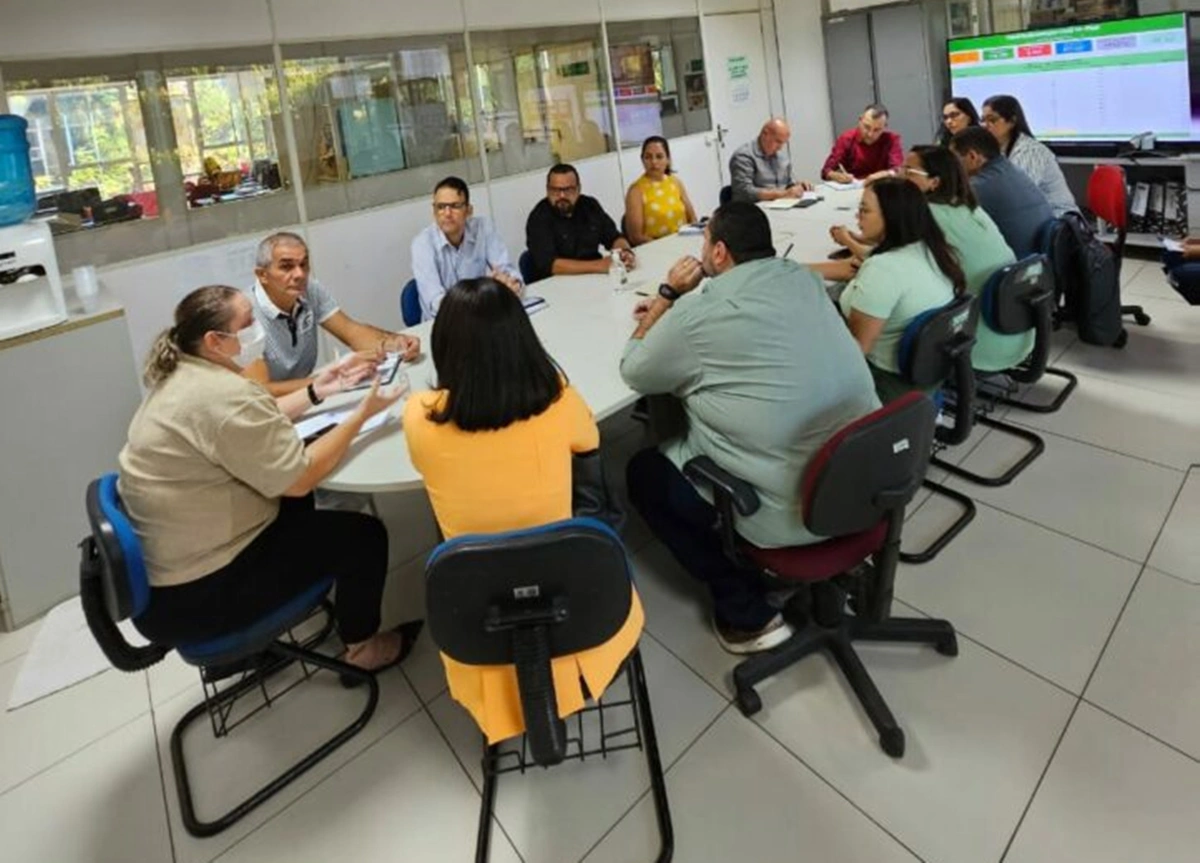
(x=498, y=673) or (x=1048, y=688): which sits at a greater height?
(x=498, y=673)

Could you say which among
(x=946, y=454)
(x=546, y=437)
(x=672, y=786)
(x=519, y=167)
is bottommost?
(x=672, y=786)

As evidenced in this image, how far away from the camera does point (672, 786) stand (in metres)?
1.70

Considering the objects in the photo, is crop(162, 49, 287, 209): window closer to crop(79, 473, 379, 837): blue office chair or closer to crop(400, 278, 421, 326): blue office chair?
crop(400, 278, 421, 326): blue office chair

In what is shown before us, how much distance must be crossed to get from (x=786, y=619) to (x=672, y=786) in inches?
25.1

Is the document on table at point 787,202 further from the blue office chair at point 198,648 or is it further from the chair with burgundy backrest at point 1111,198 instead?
the blue office chair at point 198,648

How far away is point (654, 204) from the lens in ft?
14.3

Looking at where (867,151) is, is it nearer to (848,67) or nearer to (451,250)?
(848,67)

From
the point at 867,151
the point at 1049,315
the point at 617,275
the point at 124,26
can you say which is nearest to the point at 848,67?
the point at 867,151

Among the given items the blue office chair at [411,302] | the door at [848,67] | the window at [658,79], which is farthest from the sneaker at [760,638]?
the door at [848,67]

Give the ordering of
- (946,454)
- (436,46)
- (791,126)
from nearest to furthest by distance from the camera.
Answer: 1. (946,454)
2. (436,46)
3. (791,126)

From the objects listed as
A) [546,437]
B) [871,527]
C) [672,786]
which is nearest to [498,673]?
[546,437]

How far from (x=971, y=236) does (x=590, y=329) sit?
1353 mm

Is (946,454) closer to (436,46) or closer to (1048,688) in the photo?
(1048,688)

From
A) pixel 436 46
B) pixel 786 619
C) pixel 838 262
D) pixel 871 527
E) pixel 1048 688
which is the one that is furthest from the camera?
pixel 436 46
